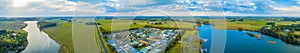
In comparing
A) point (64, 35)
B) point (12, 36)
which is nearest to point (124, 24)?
point (64, 35)

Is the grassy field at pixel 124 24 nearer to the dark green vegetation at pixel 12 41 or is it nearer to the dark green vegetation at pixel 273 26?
the dark green vegetation at pixel 12 41

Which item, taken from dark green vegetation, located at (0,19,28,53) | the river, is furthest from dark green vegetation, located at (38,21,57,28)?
the river

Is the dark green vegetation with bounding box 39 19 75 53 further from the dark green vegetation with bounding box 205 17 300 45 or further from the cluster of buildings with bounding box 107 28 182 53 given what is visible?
the dark green vegetation with bounding box 205 17 300 45

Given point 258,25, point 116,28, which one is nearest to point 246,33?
point 258,25

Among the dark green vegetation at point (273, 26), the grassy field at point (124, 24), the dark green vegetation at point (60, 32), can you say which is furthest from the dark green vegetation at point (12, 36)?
the dark green vegetation at point (273, 26)

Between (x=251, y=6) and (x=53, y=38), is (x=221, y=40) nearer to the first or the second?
(x=53, y=38)
